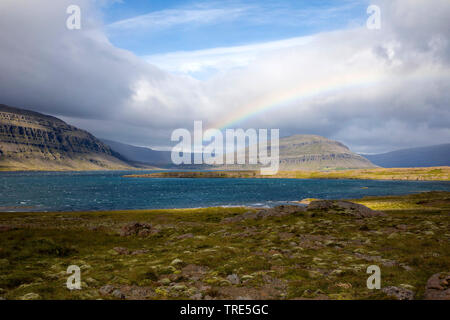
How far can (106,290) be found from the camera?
1551 centimetres

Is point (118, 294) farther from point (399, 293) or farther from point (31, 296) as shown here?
point (399, 293)

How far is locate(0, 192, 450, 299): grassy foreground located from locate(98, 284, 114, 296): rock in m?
0.06

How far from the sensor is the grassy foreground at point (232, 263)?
15.3 meters

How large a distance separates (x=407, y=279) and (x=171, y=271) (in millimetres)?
16062

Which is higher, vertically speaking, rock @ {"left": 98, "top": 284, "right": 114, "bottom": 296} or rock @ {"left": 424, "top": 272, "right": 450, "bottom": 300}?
rock @ {"left": 424, "top": 272, "right": 450, "bottom": 300}

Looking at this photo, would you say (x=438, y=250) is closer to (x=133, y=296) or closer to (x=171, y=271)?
(x=171, y=271)

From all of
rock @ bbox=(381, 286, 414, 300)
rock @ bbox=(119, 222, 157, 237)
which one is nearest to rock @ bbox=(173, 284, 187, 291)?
rock @ bbox=(381, 286, 414, 300)

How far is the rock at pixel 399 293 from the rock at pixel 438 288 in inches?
27.8

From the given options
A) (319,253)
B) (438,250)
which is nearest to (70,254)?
(319,253)

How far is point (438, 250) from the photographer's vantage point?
22.2 metres

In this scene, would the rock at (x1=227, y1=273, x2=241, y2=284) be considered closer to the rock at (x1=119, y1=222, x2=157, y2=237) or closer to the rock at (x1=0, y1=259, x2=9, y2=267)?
the rock at (x1=0, y1=259, x2=9, y2=267)

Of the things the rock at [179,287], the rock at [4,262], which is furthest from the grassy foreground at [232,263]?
the rock at [4,262]

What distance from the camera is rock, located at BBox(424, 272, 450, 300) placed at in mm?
12906

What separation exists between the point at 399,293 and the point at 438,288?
2.04 meters
